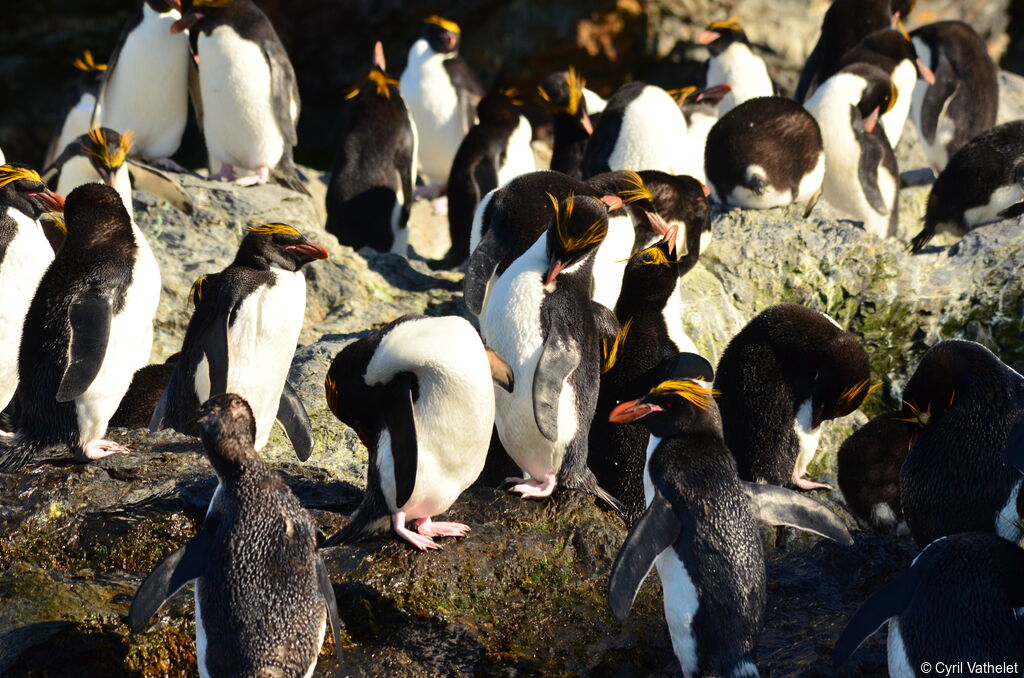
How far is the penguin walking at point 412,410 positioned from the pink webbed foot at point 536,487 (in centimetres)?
39

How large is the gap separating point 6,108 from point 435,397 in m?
11.2

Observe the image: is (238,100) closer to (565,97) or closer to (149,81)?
(149,81)

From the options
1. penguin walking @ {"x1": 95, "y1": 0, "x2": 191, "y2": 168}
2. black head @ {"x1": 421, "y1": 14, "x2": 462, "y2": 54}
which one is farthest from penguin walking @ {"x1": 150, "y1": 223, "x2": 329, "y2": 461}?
black head @ {"x1": 421, "y1": 14, "x2": 462, "y2": 54}

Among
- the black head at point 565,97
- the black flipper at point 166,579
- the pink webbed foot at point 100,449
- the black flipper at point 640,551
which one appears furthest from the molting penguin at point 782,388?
the black head at point 565,97

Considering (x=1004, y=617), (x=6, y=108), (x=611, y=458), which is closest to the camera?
(x=1004, y=617)

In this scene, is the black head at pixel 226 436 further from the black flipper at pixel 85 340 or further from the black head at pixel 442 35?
the black head at pixel 442 35

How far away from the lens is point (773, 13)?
13.1m

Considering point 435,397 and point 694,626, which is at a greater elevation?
point 435,397

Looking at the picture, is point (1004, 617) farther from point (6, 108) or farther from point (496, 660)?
point (6, 108)

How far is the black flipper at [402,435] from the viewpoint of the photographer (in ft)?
14.1

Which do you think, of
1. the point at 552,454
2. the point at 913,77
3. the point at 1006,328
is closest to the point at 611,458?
the point at 552,454

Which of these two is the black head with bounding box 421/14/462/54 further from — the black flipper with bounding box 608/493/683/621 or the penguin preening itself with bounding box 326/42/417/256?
the black flipper with bounding box 608/493/683/621

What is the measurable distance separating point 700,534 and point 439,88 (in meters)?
7.62

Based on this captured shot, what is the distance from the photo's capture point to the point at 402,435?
4.32 metres
